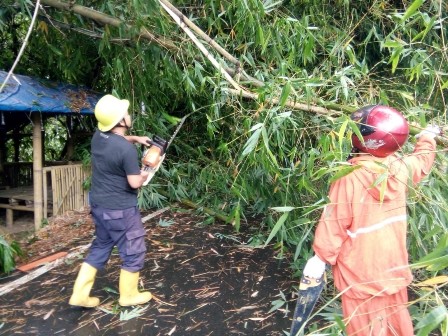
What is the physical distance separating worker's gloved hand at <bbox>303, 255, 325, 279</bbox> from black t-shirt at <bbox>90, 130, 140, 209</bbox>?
1.53 meters

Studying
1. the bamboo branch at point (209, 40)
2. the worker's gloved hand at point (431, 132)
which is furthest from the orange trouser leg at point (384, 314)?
the bamboo branch at point (209, 40)

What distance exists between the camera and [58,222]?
19.0ft

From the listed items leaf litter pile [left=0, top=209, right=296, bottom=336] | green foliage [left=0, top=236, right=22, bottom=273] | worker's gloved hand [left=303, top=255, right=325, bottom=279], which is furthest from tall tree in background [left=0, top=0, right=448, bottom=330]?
green foliage [left=0, top=236, right=22, bottom=273]

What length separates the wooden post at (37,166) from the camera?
18.3 ft

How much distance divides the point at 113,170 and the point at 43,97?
295cm

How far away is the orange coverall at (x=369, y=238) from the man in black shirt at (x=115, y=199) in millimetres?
1600

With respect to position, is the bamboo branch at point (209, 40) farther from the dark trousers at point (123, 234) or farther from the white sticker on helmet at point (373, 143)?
the white sticker on helmet at point (373, 143)

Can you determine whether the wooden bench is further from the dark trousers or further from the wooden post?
the dark trousers

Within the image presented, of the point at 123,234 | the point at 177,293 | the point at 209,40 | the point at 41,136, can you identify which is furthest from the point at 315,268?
the point at 41,136

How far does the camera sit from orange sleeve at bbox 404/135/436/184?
215 cm

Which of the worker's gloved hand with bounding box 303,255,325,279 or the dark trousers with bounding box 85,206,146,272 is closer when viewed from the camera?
the worker's gloved hand with bounding box 303,255,325,279

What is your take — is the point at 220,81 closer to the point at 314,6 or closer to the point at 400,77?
the point at 314,6

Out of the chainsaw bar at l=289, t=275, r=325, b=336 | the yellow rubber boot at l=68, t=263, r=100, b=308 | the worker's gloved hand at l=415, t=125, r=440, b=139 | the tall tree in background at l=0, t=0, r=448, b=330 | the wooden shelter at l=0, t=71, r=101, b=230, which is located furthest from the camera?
the wooden shelter at l=0, t=71, r=101, b=230

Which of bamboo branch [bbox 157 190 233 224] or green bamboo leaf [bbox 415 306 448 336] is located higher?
green bamboo leaf [bbox 415 306 448 336]
